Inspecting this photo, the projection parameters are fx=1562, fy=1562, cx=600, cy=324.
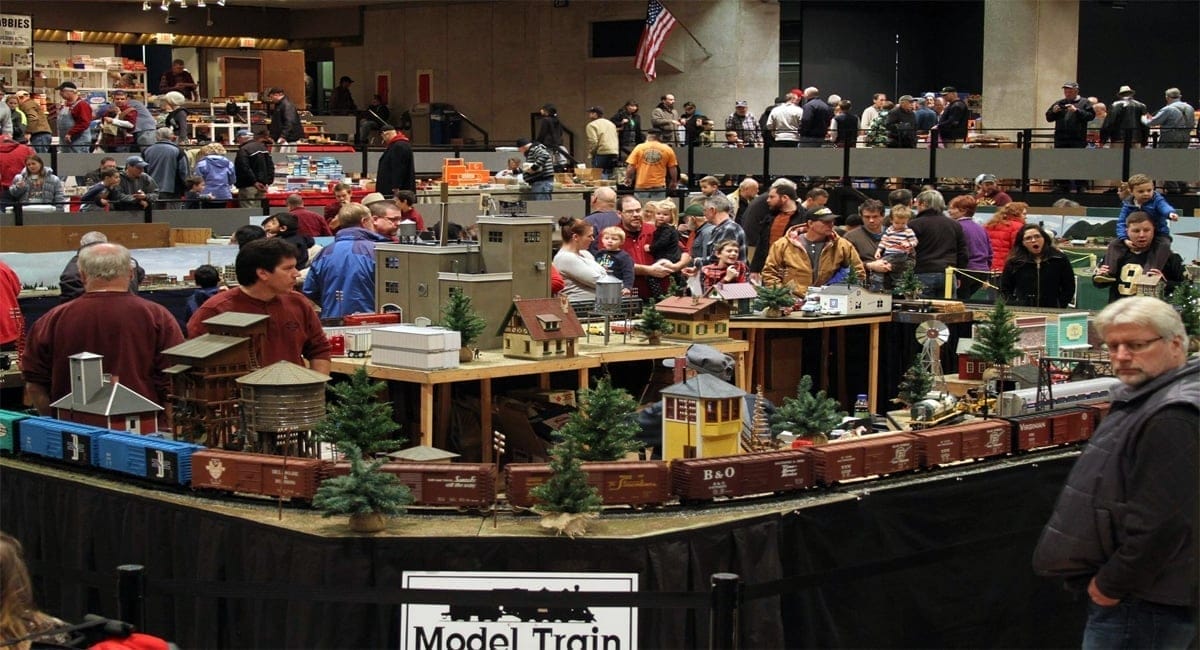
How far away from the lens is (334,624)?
5520mm

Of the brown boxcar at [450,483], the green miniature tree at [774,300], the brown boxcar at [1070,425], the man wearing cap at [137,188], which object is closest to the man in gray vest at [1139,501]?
the brown boxcar at [450,483]

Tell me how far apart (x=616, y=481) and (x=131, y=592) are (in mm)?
1796

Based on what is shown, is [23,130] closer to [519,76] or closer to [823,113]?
[823,113]

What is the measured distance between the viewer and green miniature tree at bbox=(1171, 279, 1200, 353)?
8.19m

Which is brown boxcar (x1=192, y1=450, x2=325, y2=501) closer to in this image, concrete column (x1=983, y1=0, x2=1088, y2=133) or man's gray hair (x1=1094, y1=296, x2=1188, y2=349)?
man's gray hair (x1=1094, y1=296, x2=1188, y2=349)

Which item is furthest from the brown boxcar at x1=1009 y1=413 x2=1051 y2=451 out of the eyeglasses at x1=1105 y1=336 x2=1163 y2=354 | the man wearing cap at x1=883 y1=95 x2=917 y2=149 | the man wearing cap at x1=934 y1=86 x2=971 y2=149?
the man wearing cap at x1=883 y1=95 x2=917 y2=149

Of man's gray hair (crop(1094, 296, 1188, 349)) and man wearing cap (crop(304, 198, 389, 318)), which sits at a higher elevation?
man's gray hair (crop(1094, 296, 1188, 349))

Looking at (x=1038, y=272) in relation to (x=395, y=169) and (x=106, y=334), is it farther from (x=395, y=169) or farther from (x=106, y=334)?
(x=395, y=169)

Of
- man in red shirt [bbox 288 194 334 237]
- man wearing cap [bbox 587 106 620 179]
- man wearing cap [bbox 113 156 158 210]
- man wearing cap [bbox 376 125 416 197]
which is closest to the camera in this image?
man in red shirt [bbox 288 194 334 237]

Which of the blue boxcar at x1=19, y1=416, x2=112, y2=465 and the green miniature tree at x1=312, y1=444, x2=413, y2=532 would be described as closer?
the green miniature tree at x1=312, y1=444, x2=413, y2=532

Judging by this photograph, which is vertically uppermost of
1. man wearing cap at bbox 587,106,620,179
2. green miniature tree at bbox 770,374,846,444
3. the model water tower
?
man wearing cap at bbox 587,106,620,179

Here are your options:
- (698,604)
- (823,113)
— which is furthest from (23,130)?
(698,604)

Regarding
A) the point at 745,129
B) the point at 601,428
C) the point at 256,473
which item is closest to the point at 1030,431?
the point at 601,428

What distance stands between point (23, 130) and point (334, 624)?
1707 cm
